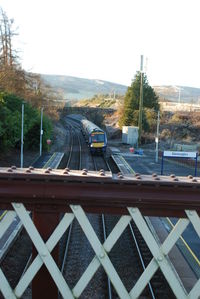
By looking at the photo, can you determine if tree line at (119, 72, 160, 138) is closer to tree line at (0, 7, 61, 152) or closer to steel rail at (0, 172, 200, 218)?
tree line at (0, 7, 61, 152)

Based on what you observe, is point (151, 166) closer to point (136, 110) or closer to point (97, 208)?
point (136, 110)

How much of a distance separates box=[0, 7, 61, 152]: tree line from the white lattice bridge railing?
21578 mm

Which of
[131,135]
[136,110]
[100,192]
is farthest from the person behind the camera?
[136,110]

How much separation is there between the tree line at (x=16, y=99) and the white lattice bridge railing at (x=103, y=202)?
21.6m

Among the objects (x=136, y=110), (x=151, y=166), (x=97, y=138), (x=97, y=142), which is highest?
(x=136, y=110)

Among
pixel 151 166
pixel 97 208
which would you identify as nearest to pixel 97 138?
pixel 151 166

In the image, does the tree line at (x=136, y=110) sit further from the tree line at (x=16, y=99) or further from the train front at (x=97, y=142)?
the train front at (x=97, y=142)

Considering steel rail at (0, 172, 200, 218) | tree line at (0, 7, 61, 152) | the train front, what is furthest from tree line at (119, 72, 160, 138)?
steel rail at (0, 172, 200, 218)

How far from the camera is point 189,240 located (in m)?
13.2

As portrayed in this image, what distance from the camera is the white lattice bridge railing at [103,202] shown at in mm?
5902

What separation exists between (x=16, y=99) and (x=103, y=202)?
2932 centimetres

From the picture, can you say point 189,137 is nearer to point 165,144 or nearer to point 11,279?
point 165,144

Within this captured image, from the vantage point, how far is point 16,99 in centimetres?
3400

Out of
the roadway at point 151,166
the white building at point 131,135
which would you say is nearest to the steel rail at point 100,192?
the roadway at point 151,166
